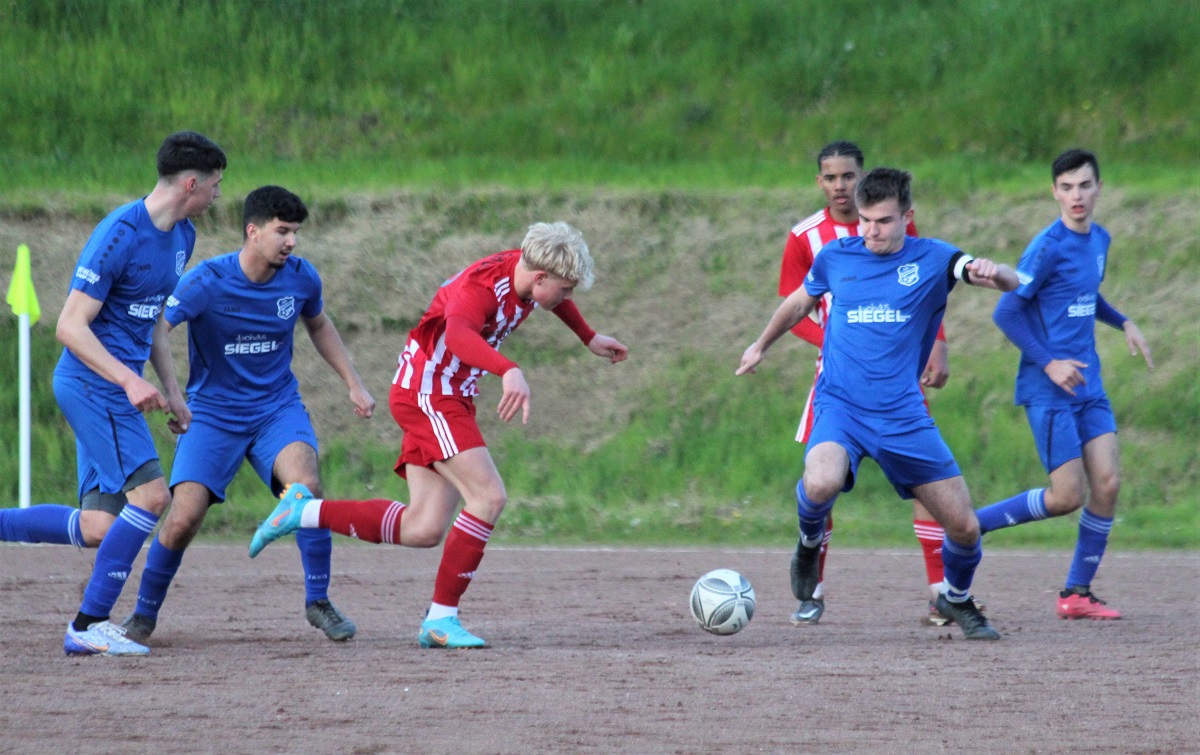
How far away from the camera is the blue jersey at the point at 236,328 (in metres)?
6.35

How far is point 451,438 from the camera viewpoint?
20.2 ft

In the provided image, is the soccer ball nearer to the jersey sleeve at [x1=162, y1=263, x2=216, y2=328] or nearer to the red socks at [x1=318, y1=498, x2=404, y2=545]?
the red socks at [x1=318, y1=498, x2=404, y2=545]

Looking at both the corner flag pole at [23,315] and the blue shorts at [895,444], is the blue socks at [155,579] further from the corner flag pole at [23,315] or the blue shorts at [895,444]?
the corner flag pole at [23,315]

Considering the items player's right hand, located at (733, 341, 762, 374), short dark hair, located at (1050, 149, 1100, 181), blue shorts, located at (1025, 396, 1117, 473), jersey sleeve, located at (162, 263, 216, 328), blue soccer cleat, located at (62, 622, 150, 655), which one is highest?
short dark hair, located at (1050, 149, 1100, 181)

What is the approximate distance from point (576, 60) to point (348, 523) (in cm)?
1375

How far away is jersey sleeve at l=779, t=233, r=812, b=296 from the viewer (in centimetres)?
749

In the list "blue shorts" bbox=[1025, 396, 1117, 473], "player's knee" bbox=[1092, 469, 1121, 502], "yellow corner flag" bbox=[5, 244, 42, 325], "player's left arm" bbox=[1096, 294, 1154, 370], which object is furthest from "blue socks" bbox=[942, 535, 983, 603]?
"yellow corner flag" bbox=[5, 244, 42, 325]

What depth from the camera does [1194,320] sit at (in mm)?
14383

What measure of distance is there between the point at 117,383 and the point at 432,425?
51.0 inches

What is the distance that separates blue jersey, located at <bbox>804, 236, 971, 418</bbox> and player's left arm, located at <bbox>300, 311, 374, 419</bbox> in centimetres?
215

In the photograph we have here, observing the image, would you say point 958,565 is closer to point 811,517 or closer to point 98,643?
point 811,517

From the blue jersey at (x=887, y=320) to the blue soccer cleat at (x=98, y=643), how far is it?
317cm

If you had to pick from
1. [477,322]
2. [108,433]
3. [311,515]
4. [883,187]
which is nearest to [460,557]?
[311,515]

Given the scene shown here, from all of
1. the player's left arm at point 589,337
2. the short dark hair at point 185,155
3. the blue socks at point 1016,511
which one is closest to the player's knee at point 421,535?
the player's left arm at point 589,337
